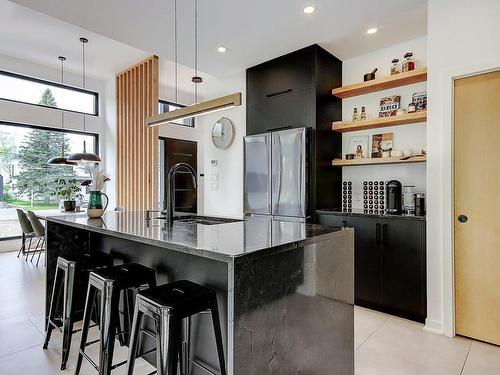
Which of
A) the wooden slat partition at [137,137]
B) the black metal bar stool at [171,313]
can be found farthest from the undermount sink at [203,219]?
the wooden slat partition at [137,137]

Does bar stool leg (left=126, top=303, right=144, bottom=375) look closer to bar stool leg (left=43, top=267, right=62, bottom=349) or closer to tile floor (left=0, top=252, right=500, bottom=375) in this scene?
tile floor (left=0, top=252, right=500, bottom=375)

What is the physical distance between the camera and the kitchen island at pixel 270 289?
1.28 metres

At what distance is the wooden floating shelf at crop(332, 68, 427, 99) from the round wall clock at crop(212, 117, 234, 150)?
166 centimetres

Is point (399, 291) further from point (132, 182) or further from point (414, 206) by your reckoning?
point (132, 182)

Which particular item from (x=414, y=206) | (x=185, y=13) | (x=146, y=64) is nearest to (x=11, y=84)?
(x=146, y=64)

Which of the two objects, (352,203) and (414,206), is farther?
(352,203)

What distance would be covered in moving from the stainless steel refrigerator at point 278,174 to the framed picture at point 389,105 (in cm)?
91

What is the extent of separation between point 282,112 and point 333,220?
4.98 feet

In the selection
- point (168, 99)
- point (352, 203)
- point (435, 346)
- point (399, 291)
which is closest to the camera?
point (435, 346)

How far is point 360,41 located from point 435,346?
310 cm

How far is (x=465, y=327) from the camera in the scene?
2525mm

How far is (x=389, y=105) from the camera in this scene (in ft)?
11.6

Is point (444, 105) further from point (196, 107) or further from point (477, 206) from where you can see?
point (196, 107)

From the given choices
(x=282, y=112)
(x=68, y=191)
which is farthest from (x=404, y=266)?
(x=68, y=191)
